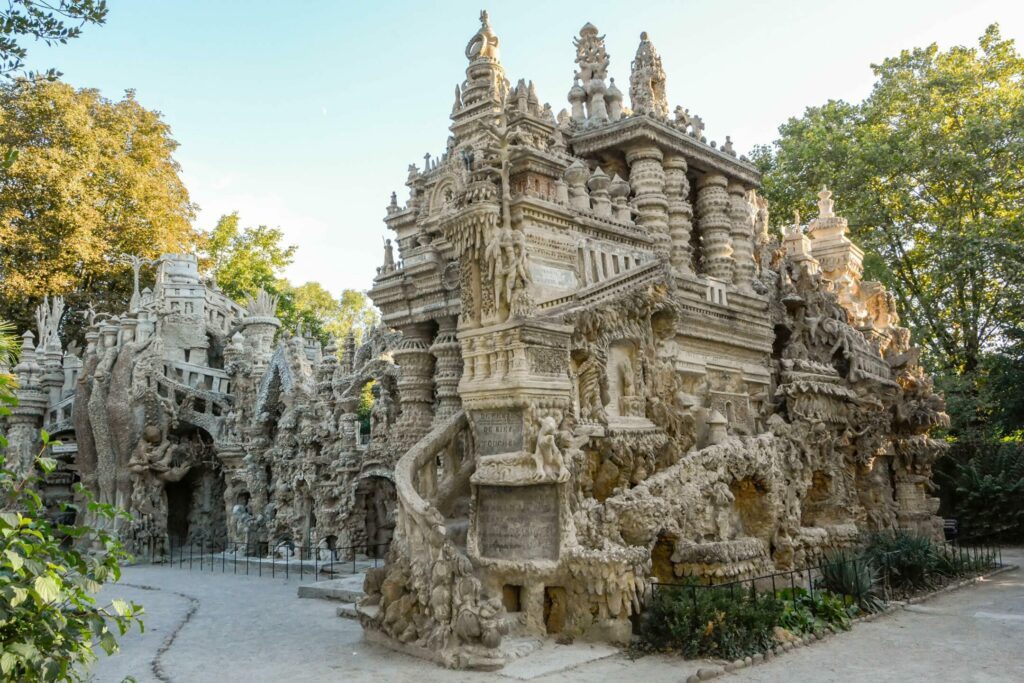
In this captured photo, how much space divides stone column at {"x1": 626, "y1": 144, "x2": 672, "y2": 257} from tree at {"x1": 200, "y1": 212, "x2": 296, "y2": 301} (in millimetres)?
25327

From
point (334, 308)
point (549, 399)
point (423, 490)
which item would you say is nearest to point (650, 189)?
point (549, 399)

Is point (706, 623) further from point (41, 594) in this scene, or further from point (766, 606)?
point (41, 594)

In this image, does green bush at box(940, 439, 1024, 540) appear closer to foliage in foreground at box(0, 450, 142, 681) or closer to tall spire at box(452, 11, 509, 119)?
tall spire at box(452, 11, 509, 119)

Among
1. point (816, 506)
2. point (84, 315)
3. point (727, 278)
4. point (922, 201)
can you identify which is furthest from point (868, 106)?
point (84, 315)

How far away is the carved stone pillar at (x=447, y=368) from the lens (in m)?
14.5

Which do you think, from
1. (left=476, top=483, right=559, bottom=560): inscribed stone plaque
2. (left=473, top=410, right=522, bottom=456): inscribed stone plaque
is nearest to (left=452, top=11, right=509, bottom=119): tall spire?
(left=473, top=410, right=522, bottom=456): inscribed stone plaque

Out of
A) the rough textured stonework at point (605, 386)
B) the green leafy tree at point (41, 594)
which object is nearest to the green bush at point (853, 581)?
the rough textured stonework at point (605, 386)

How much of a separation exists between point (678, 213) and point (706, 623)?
30.8 feet

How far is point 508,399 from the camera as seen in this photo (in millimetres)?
10859

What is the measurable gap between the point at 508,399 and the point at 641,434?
8.91 ft

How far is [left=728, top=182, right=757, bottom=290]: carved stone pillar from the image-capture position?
18.3m

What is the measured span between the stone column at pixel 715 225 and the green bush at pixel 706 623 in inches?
340

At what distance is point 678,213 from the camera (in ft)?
55.6

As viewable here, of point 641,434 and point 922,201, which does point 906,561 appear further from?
point 922,201
